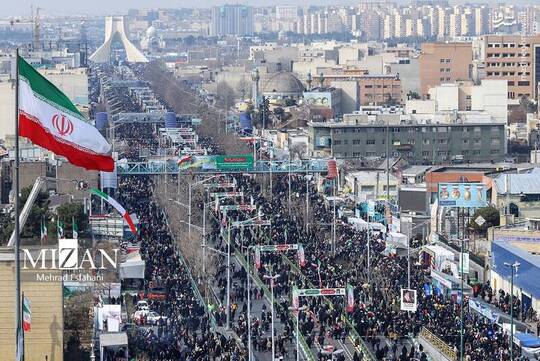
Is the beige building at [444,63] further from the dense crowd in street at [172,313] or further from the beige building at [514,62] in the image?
the dense crowd in street at [172,313]

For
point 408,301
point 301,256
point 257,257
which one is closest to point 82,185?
point 257,257

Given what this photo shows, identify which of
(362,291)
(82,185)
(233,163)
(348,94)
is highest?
(348,94)

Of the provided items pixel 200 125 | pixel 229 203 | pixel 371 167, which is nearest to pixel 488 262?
pixel 229 203

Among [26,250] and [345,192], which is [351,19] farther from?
[26,250]

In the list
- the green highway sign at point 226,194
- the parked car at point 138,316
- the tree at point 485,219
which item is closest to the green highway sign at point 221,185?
the green highway sign at point 226,194

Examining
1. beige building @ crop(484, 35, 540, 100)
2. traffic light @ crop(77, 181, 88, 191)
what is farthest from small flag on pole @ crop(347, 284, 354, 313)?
beige building @ crop(484, 35, 540, 100)

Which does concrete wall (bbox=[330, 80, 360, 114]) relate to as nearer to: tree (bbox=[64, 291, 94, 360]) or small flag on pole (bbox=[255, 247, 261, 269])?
small flag on pole (bbox=[255, 247, 261, 269])

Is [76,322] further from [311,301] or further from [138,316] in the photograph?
[311,301]

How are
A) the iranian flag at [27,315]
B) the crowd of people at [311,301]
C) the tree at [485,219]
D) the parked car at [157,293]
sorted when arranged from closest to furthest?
the iranian flag at [27,315] → the crowd of people at [311,301] → the parked car at [157,293] → the tree at [485,219]
